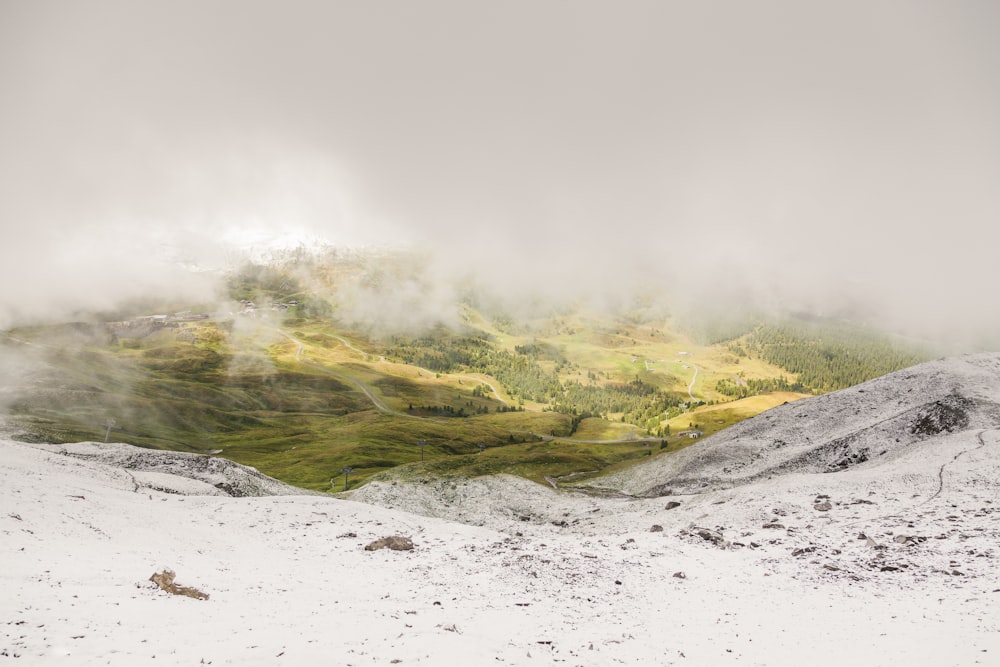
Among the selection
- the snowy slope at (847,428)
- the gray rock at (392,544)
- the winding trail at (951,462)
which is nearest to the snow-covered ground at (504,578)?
the winding trail at (951,462)

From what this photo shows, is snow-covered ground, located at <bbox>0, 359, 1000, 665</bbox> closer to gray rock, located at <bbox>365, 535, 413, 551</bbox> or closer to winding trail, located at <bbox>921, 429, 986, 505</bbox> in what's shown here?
winding trail, located at <bbox>921, 429, 986, 505</bbox>

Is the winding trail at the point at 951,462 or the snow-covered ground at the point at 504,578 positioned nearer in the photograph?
the snow-covered ground at the point at 504,578

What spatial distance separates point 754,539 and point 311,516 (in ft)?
105

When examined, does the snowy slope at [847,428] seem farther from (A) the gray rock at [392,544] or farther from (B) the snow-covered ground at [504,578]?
(A) the gray rock at [392,544]

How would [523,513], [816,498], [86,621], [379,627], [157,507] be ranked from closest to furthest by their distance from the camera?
[86,621] → [379,627] → [157,507] → [816,498] → [523,513]

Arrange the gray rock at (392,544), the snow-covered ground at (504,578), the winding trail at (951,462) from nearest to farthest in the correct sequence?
the snow-covered ground at (504,578) < the gray rock at (392,544) < the winding trail at (951,462)

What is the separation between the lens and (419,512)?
212 feet

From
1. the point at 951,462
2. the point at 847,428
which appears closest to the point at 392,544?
the point at 951,462

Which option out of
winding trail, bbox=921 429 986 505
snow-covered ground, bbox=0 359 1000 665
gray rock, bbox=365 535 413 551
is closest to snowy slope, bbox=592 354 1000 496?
winding trail, bbox=921 429 986 505

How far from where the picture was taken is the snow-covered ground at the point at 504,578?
56.7 feet

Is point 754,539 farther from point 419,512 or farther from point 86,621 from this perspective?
point 419,512

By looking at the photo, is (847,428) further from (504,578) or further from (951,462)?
(504,578)

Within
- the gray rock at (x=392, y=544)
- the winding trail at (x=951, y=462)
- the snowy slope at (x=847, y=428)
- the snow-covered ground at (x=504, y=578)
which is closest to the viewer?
the snow-covered ground at (x=504, y=578)

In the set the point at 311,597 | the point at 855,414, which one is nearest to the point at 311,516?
the point at 311,597
